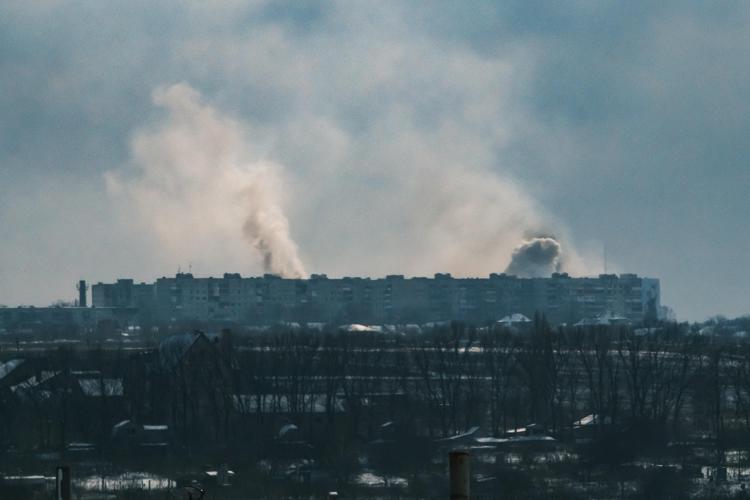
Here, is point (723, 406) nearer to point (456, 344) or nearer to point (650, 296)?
point (456, 344)

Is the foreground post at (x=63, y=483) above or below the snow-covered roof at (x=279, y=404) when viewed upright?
below

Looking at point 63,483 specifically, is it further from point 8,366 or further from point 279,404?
point 8,366

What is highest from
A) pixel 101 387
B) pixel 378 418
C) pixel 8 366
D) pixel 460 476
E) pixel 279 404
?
pixel 8 366

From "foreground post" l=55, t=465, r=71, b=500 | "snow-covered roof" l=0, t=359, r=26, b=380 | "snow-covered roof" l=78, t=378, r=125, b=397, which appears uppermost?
"snow-covered roof" l=0, t=359, r=26, b=380

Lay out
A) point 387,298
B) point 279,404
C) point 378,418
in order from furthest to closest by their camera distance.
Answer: point 387,298 < point 279,404 < point 378,418

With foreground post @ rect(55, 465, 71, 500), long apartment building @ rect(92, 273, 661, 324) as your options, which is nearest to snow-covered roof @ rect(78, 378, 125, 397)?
foreground post @ rect(55, 465, 71, 500)

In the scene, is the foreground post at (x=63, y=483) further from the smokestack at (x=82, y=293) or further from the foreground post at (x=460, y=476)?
the smokestack at (x=82, y=293)

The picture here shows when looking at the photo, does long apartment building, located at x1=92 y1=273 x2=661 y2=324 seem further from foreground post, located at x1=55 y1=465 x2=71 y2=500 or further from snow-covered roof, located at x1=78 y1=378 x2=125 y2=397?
foreground post, located at x1=55 y1=465 x2=71 y2=500

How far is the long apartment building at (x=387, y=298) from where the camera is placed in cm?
14350

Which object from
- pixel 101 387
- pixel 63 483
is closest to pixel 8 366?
pixel 101 387

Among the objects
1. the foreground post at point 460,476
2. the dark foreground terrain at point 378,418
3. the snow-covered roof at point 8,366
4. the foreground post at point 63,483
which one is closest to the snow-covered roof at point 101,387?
the dark foreground terrain at point 378,418

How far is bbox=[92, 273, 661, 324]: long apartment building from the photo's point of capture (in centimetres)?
14350

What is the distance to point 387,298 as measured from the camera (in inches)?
5842

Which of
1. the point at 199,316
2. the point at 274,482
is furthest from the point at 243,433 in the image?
the point at 199,316
